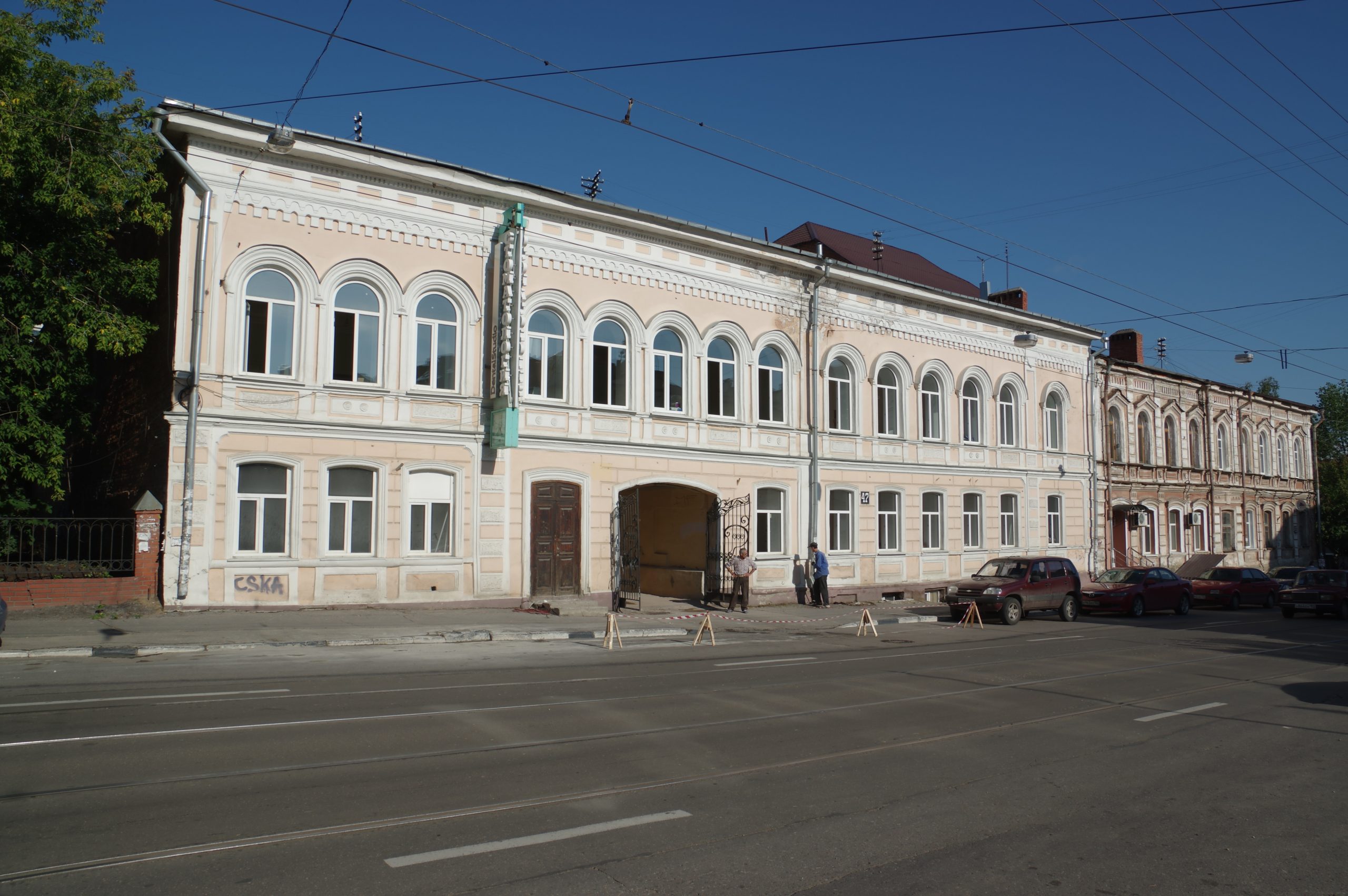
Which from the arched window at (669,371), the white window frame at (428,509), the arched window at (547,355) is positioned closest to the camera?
the white window frame at (428,509)

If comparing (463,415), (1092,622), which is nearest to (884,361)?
(1092,622)

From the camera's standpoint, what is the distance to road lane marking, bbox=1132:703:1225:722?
10789 millimetres

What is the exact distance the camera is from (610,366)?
2403 cm

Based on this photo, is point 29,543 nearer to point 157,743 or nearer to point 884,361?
point 157,743

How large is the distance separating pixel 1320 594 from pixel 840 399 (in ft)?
53.1

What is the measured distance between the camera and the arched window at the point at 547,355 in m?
22.7

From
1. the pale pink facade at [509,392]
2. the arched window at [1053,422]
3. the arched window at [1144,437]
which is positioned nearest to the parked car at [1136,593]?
the pale pink facade at [509,392]

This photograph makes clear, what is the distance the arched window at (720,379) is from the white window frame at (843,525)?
186 inches

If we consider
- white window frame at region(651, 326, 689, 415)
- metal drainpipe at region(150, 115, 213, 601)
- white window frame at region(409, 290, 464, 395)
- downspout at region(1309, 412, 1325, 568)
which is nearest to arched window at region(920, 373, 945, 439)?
white window frame at region(651, 326, 689, 415)

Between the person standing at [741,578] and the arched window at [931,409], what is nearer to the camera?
the person standing at [741,578]

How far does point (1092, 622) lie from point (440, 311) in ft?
62.6

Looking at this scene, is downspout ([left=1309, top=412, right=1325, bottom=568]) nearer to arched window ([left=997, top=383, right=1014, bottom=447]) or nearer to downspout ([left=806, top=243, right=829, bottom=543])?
arched window ([left=997, top=383, right=1014, bottom=447])

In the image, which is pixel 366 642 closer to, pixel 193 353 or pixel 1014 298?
pixel 193 353

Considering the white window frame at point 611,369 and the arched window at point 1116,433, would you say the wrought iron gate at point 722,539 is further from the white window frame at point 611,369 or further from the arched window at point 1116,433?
the arched window at point 1116,433
